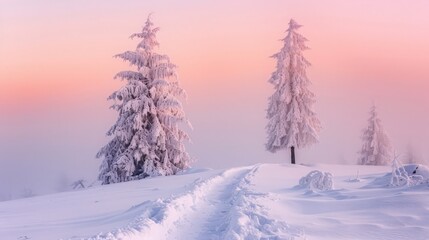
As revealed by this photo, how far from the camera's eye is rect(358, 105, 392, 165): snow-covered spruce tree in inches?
1689

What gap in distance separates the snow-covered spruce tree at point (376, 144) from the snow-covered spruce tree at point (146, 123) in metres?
24.5

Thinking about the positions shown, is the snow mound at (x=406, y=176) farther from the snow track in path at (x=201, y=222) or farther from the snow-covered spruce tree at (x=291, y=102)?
the snow-covered spruce tree at (x=291, y=102)

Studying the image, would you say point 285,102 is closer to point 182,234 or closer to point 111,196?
point 111,196

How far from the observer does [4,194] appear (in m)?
87.4

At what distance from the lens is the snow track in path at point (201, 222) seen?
22.7ft

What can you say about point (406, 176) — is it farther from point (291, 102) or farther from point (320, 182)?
point (291, 102)

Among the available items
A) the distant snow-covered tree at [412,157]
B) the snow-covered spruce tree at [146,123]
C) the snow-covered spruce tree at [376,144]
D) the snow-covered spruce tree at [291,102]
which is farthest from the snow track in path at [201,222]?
the distant snow-covered tree at [412,157]

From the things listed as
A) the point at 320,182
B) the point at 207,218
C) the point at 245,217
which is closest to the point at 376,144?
the point at 320,182

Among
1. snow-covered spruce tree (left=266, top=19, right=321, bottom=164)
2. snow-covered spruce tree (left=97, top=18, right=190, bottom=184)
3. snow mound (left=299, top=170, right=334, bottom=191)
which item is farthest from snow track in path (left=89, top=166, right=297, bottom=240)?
snow-covered spruce tree (left=266, top=19, right=321, bottom=164)

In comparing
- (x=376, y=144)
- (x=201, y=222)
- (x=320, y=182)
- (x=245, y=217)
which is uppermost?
(x=376, y=144)

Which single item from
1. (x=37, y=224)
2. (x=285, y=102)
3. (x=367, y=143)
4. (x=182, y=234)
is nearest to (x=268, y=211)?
(x=182, y=234)

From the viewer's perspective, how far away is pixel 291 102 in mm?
31875

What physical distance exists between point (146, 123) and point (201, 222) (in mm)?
17481

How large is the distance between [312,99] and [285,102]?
2.03 metres
